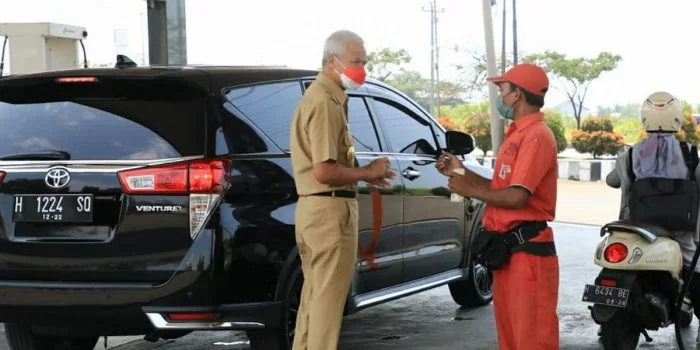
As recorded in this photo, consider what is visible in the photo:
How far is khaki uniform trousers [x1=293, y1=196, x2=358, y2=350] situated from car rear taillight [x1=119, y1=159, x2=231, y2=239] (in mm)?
453

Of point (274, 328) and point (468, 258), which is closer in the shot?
point (274, 328)

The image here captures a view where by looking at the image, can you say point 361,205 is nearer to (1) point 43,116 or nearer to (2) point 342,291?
(2) point 342,291

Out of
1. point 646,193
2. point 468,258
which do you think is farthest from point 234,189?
point 468,258

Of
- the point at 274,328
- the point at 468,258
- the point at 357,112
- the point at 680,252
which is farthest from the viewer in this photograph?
the point at 468,258

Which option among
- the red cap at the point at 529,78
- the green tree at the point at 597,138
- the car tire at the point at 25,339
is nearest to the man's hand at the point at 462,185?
the red cap at the point at 529,78

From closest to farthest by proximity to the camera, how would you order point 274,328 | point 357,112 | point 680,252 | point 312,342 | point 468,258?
point 312,342 → point 274,328 → point 680,252 → point 357,112 → point 468,258

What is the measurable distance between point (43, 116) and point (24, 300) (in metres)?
0.94

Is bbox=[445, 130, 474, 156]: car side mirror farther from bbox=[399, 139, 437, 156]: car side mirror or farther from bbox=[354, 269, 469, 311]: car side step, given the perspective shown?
bbox=[354, 269, 469, 311]: car side step

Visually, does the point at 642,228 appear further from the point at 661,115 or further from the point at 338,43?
the point at 338,43

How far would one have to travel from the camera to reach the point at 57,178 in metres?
5.22

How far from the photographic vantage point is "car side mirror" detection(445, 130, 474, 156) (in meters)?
6.83

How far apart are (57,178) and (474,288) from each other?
3944mm

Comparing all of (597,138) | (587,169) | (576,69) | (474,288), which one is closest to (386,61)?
(576,69)

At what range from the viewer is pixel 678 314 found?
6098 millimetres
